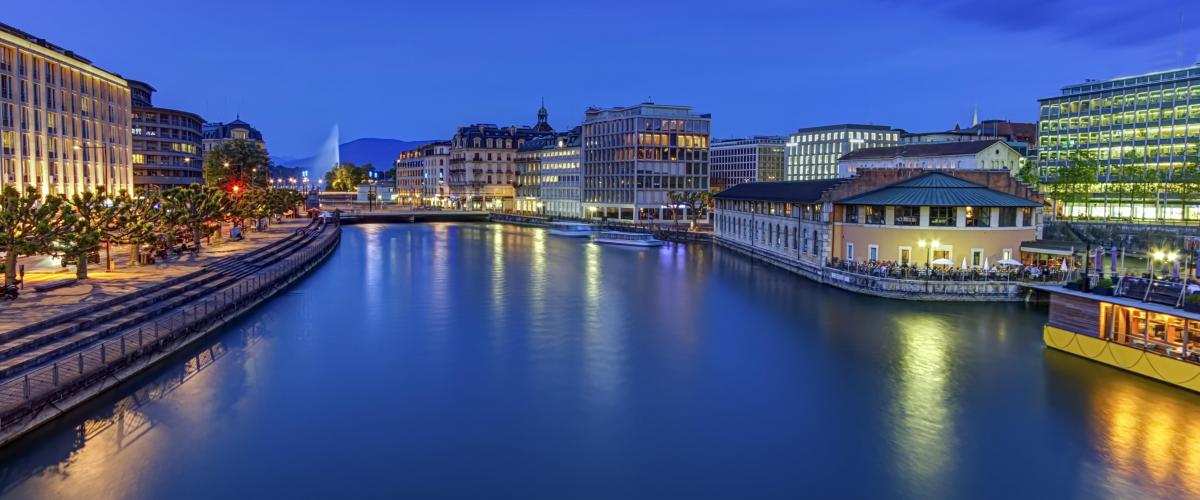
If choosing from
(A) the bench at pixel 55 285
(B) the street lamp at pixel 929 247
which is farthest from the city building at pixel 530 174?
(A) the bench at pixel 55 285

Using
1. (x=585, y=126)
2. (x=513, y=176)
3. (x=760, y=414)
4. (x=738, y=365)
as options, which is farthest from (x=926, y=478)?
(x=513, y=176)

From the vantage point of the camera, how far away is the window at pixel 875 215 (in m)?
59.9

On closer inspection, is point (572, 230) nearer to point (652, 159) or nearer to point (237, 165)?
point (652, 159)

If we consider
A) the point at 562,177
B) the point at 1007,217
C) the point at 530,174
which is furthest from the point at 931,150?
the point at 530,174

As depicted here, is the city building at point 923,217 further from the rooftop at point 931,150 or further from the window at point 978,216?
the rooftop at point 931,150

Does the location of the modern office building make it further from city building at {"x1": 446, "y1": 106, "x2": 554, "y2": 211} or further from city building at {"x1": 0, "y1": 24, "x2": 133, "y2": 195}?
city building at {"x1": 0, "y1": 24, "x2": 133, "y2": 195}

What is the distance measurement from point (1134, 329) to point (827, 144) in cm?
15138

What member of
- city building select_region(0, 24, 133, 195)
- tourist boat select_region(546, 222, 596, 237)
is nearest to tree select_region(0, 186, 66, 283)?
city building select_region(0, 24, 133, 195)

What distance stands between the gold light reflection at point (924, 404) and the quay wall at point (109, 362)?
2833 centimetres

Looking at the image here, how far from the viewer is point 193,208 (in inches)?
2596

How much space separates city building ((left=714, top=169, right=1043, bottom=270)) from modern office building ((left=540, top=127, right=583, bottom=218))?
3767 inches

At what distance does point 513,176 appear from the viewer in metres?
192

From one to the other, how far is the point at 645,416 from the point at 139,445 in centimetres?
1746

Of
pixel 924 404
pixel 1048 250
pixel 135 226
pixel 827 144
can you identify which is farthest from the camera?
pixel 827 144
